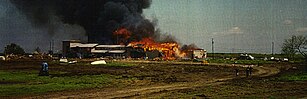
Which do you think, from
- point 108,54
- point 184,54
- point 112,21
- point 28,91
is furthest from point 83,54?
point 28,91

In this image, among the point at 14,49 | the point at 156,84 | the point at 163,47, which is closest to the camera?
the point at 156,84

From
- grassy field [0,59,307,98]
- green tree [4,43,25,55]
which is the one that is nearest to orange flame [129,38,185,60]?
green tree [4,43,25,55]

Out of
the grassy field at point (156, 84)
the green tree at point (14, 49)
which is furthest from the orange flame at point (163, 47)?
the grassy field at point (156, 84)

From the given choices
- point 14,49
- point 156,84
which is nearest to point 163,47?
point 14,49

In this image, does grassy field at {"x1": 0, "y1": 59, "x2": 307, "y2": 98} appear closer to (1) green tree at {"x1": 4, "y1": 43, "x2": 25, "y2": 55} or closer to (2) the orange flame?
(2) the orange flame

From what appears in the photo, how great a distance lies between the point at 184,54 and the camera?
402 ft

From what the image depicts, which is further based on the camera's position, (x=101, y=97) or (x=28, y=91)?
(x=28, y=91)

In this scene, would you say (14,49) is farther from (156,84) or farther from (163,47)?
(156,84)

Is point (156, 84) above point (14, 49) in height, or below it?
below

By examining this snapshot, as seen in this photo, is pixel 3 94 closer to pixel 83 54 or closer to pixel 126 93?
pixel 126 93

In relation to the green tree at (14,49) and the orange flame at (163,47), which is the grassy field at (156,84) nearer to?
the orange flame at (163,47)

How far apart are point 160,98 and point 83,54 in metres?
102

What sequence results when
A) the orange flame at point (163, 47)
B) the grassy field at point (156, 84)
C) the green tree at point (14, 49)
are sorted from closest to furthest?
the grassy field at point (156, 84) < the orange flame at point (163, 47) < the green tree at point (14, 49)

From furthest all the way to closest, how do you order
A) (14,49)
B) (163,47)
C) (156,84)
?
(14,49) < (163,47) < (156,84)
